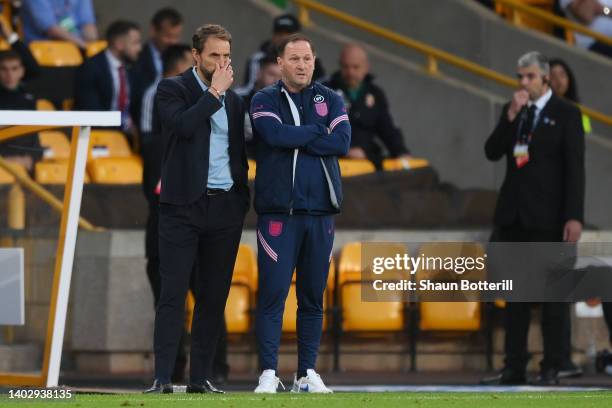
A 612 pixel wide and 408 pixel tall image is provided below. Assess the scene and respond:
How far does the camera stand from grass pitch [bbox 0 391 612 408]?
7.25 metres

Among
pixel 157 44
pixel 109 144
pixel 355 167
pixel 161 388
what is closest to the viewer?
pixel 161 388

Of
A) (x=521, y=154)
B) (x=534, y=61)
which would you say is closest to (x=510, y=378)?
(x=521, y=154)

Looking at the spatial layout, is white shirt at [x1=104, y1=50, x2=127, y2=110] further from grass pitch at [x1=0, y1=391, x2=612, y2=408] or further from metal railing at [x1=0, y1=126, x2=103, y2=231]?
grass pitch at [x1=0, y1=391, x2=612, y2=408]

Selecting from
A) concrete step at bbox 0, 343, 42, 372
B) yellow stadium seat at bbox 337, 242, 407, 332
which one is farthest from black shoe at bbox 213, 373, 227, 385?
concrete step at bbox 0, 343, 42, 372

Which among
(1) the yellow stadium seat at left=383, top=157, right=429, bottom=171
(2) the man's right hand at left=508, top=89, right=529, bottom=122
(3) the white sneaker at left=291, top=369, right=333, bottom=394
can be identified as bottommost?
(3) the white sneaker at left=291, top=369, right=333, bottom=394

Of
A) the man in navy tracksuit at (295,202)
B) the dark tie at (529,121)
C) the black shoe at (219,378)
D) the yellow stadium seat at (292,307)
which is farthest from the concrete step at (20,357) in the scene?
the dark tie at (529,121)

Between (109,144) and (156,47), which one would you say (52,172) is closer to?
(109,144)

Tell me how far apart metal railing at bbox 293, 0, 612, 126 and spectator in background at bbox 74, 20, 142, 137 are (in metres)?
2.25

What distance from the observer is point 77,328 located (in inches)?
410

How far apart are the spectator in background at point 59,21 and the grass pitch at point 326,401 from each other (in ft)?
21.4

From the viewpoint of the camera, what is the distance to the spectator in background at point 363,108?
1290cm

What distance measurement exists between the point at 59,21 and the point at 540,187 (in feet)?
17.9

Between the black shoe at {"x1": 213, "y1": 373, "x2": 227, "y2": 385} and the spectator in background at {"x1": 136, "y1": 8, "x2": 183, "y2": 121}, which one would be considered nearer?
the black shoe at {"x1": 213, "y1": 373, "x2": 227, "y2": 385}

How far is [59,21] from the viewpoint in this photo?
552 inches
